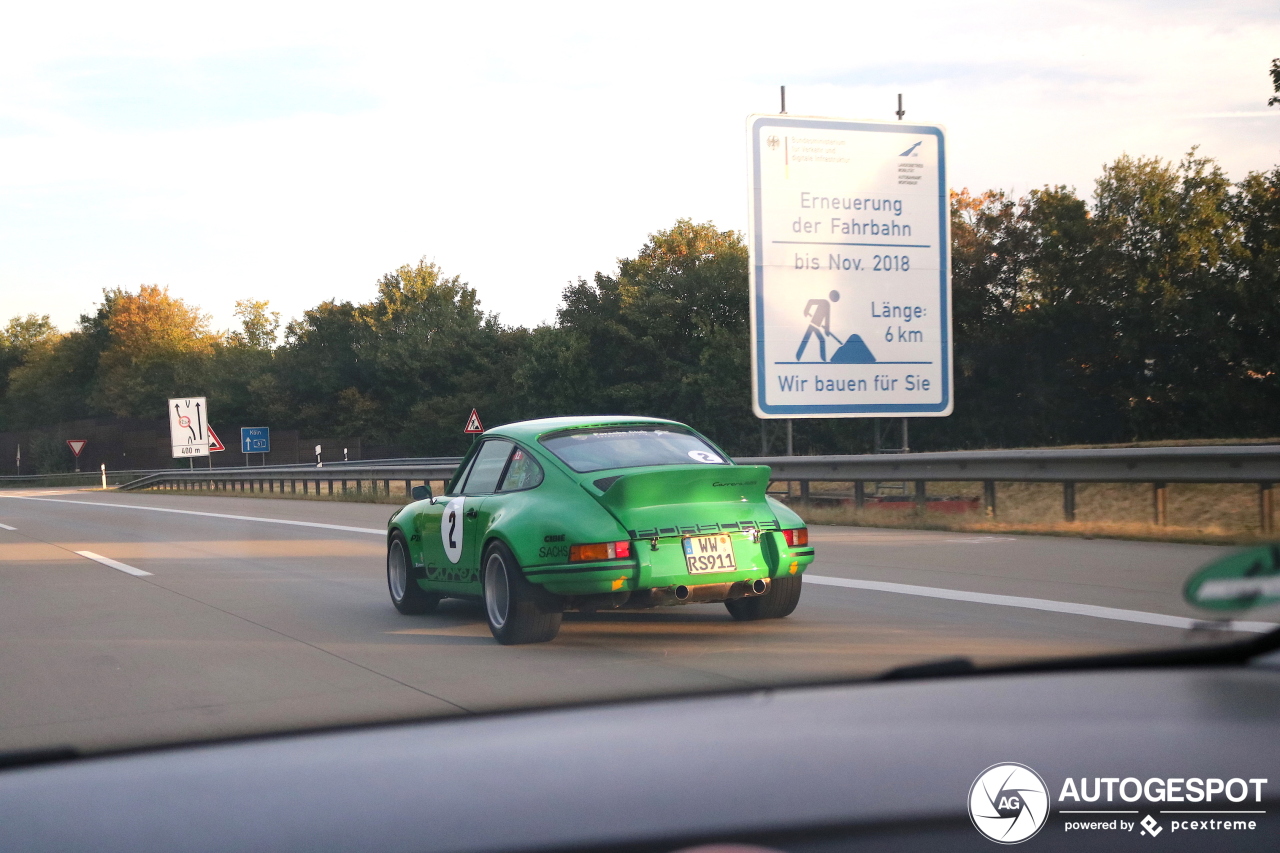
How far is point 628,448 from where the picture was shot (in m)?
7.42

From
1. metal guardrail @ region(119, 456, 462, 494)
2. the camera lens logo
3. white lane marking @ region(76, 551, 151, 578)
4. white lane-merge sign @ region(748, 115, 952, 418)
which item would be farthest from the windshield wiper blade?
metal guardrail @ region(119, 456, 462, 494)

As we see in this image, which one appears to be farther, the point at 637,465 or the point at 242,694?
the point at 637,465

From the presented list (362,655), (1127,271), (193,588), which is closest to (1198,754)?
(362,655)

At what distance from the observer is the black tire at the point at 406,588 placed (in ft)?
28.8

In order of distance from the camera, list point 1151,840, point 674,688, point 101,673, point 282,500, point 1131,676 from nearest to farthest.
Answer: point 1151,840 → point 1131,676 → point 674,688 → point 101,673 → point 282,500

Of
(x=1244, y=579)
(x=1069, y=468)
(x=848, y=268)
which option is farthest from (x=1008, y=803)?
(x=848, y=268)

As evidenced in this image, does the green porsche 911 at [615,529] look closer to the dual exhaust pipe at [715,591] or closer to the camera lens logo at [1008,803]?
the dual exhaust pipe at [715,591]

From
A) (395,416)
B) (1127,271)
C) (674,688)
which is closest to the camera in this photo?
(674,688)

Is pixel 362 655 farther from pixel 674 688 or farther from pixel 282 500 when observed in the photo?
pixel 282 500

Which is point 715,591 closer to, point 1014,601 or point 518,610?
point 518,610

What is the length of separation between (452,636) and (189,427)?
45.4 meters

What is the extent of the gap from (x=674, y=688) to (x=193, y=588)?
6.82m

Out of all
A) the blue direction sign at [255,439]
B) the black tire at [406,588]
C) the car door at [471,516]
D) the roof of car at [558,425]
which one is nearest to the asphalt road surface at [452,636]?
the black tire at [406,588]

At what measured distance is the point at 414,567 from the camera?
28.7ft
